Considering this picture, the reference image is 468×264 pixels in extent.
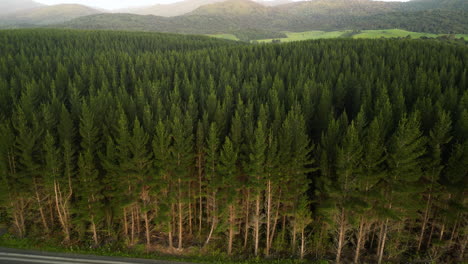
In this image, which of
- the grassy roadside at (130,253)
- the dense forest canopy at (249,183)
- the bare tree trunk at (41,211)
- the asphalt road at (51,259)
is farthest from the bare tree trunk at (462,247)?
the bare tree trunk at (41,211)

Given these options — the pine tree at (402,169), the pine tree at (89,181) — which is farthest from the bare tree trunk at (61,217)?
the pine tree at (402,169)

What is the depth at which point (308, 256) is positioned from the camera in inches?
1362

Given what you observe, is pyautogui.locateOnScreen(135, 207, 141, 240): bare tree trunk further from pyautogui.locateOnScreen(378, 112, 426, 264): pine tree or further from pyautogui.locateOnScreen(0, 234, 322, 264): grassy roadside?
pyautogui.locateOnScreen(378, 112, 426, 264): pine tree

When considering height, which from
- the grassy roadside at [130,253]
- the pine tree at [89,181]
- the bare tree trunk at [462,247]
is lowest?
the grassy roadside at [130,253]

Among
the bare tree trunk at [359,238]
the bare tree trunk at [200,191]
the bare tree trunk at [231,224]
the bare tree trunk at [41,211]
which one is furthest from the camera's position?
the bare tree trunk at [200,191]

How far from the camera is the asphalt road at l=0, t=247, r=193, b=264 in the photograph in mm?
31492

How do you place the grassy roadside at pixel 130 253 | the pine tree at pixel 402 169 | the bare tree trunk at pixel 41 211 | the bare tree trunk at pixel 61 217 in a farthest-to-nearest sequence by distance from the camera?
the bare tree trunk at pixel 41 211
the bare tree trunk at pixel 61 217
the grassy roadside at pixel 130 253
the pine tree at pixel 402 169

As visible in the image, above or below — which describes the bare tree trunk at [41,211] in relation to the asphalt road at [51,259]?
above

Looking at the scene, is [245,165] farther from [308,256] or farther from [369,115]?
[369,115]

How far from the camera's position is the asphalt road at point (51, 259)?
1240 inches

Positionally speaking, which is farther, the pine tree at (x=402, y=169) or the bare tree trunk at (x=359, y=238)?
the bare tree trunk at (x=359, y=238)

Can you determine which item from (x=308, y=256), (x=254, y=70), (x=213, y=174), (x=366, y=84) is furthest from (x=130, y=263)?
(x=254, y=70)

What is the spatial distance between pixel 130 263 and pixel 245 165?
1666 centimetres

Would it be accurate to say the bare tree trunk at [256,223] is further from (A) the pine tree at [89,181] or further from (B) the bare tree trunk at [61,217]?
(B) the bare tree trunk at [61,217]
